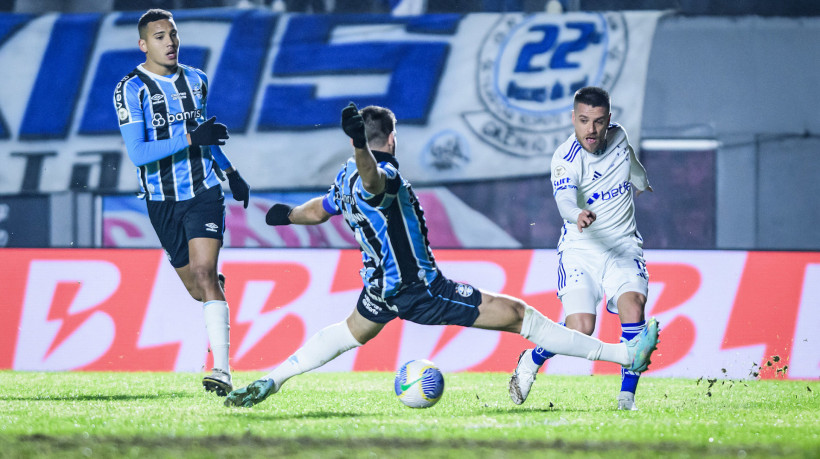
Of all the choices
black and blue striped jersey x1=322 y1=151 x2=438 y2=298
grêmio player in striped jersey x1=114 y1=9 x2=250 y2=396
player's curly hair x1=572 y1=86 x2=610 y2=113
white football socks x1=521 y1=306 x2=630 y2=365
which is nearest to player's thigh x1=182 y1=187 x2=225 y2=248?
grêmio player in striped jersey x1=114 y1=9 x2=250 y2=396

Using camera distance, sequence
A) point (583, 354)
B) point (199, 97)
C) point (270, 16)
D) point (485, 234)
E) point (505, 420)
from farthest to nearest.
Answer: point (270, 16)
point (485, 234)
point (199, 97)
point (583, 354)
point (505, 420)

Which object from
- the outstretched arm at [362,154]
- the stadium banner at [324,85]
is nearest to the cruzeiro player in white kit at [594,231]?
the outstretched arm at [362,154]

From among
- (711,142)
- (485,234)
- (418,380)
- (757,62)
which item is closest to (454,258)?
(418,380)

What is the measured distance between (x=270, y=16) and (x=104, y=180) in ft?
8.99

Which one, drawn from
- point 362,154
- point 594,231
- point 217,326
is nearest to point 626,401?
point 594,231

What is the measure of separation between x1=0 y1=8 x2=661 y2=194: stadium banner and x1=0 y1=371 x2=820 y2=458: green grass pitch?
5.81m

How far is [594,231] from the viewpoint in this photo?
485cm

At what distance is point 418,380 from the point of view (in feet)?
14.3

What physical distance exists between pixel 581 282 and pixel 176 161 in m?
2.19

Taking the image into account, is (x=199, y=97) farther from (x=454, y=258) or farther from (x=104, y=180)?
(x=104, y=180)

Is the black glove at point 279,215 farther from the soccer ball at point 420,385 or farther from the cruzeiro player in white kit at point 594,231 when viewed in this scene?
the cruzeiro player in white kit at point 594,231

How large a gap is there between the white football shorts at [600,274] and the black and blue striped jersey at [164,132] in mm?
1943

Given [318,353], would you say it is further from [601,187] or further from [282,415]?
[601,187]

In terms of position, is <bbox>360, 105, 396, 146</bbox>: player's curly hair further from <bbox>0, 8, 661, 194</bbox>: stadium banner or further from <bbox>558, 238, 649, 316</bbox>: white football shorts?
<bbox>0, 8, 661, 194</bbox>: stadium banner
